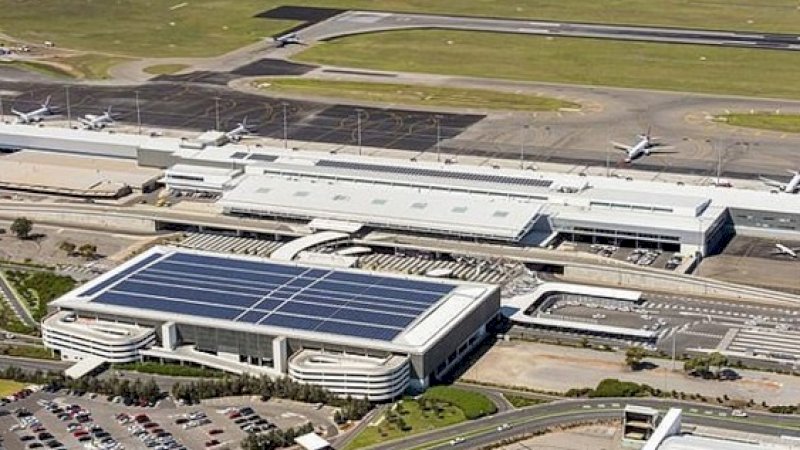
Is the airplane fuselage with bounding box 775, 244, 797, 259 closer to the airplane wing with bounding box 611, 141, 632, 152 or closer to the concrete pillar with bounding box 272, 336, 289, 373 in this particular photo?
the airplane wing with bounding box 611, 141, 632, 152

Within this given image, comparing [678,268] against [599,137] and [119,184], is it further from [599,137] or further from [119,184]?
[119,184]

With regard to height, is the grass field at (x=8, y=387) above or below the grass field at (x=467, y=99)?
below

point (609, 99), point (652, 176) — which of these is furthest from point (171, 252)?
point (609, 99)

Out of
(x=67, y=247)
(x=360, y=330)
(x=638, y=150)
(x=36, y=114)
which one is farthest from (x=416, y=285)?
(x=36, y=114)

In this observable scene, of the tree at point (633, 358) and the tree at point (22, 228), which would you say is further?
the tree at point (22, 228)

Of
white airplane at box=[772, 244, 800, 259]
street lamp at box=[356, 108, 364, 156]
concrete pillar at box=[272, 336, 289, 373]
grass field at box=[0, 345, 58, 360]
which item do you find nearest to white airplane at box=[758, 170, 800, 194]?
white airplane at box=[772, 244, 800, 259]

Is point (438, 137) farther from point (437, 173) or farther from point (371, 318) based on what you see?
point (371, 318)

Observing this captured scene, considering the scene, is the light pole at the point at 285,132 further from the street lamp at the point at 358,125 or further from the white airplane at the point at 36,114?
the white airplane at the point at 36,114

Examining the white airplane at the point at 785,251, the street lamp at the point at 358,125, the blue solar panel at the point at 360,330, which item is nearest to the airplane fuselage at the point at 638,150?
the white airplane at the point at 785,251
